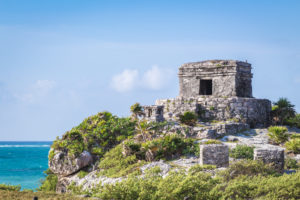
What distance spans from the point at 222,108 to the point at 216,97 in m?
1.30

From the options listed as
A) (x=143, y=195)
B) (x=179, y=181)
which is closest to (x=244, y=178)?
(x=179, y=181)

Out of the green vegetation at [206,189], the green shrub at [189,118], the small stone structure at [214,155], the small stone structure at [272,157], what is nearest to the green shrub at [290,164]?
the small stone structure at [272,157]

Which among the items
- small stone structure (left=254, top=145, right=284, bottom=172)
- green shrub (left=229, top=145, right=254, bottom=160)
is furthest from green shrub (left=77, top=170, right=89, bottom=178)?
small stone structure (left=254, top=145, right=284, bottom=172)

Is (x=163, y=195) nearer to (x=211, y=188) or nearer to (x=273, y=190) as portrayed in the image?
(x=211, y=188)

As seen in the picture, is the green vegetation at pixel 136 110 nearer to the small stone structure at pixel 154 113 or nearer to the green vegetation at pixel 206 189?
the small stone structure at pixel 154 113

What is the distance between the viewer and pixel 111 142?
20.1 meters

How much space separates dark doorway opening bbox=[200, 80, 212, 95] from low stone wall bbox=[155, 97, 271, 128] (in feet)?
7.47

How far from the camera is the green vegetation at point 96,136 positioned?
19344mm

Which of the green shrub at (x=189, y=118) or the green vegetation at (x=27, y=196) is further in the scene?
the green shrub at (x=189, y=118)

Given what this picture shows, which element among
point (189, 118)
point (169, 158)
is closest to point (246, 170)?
point (169, 158)

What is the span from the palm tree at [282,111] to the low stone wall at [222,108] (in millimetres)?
811

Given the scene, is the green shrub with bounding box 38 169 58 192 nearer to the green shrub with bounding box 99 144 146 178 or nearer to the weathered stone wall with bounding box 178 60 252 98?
the green shrub with bounding box 99 144 146 178

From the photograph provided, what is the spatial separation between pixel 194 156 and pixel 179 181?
5.59 metres

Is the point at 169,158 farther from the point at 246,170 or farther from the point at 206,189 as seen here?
the point at 206,189
